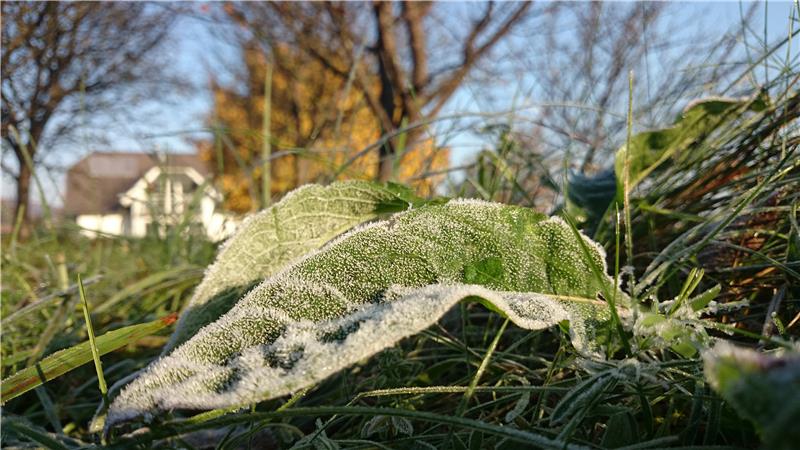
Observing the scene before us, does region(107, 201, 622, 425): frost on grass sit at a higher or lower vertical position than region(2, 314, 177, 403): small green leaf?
higher

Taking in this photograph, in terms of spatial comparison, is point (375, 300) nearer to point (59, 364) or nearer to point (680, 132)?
point (59, 364)

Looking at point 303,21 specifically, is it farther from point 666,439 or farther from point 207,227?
point 666,439

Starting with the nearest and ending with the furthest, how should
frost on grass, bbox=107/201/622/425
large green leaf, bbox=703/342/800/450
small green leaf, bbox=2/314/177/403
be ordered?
1. large green leaf, bbox=703/342/800/450
2. frost on grass, bbox=107/201/622/425
3. small green leaf, bbox=2/314/177/403

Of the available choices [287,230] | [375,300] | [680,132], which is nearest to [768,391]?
[375,300]

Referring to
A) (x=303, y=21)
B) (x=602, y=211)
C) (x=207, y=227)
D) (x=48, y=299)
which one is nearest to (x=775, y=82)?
(x=602, y=211)

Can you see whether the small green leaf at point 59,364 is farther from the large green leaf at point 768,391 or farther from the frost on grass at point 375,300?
the large green leaf at point 768,391

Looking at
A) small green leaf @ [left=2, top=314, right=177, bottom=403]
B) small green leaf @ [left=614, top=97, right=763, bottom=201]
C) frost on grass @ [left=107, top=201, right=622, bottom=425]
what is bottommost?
small green leaf @ [left=2, top=314, right=177, bottom=403]

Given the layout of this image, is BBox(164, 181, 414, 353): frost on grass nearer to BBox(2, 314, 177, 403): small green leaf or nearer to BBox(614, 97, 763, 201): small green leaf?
BBox(2, 314, 177, 403): small green leaf

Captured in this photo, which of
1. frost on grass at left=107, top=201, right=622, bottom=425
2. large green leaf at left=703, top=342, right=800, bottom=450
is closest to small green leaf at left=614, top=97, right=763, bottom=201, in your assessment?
frost on grass at left=107, top=201, right=622, bottom=425
